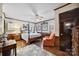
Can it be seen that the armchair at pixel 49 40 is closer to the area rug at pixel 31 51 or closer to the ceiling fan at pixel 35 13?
the area rug at pixel 31 51

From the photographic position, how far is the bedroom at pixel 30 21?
2457 mm

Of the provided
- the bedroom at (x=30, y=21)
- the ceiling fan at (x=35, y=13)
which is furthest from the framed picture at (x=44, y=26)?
the ceiling fan at (x=35, y=13)

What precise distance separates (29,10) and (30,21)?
→ 0.19m

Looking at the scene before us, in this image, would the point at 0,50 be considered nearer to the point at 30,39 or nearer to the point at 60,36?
the point at 30,39

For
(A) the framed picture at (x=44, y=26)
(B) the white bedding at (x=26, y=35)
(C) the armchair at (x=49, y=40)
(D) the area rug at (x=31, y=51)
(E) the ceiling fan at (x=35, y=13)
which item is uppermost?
(E) the ceiling fan at (x=35, y=13)

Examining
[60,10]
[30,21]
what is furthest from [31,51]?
[60,10]

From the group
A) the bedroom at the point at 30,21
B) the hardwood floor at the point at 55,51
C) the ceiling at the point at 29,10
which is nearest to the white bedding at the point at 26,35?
the bedroom at the point at 30,21

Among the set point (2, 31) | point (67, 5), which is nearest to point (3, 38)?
point (2, 31)

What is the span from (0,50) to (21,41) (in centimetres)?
39

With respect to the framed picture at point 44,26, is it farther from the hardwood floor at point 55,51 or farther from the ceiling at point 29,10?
the hardwood floor at point 55,51

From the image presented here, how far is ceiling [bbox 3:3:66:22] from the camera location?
2.47 metres

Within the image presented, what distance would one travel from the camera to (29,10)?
8.12ft

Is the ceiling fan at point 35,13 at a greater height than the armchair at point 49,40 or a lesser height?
greater

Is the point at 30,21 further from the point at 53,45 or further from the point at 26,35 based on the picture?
the point at 53,45
